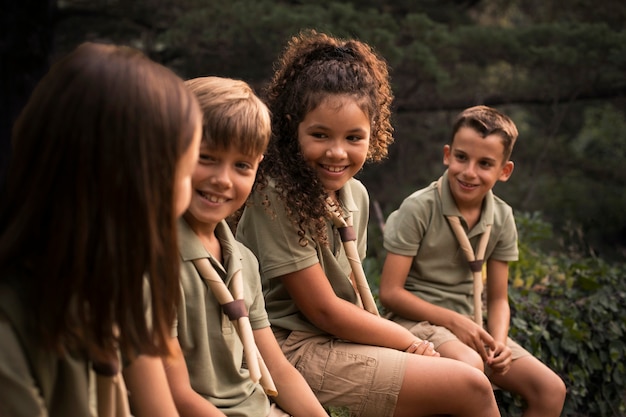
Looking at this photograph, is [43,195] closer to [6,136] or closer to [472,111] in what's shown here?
[472,111]

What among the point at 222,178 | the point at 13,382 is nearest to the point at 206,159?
the point at 222,178

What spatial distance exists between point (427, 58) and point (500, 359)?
4595mm

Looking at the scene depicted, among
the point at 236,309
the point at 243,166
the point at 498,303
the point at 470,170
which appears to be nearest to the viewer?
the point at 236,309

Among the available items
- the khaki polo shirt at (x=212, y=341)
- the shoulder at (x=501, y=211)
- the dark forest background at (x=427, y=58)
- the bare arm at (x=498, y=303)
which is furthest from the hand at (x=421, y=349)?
the dark forest background at (x=427, y=58)

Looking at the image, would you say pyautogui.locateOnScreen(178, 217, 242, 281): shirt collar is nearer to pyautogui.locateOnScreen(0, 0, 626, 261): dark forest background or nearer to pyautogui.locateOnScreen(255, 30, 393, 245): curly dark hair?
pyautogui.locateOnScreen(255, 30, 393, 245): curly dark hair

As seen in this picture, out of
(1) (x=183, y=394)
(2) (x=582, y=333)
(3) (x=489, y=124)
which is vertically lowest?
(2) (x=582, y=333)

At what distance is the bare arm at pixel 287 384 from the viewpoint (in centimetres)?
278

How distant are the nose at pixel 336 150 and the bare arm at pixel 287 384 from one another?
2.45 ft

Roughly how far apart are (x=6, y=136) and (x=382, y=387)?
625 cm

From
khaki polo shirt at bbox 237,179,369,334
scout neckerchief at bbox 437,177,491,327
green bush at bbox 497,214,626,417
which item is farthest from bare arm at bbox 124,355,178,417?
green bush at bbox 497,214,626,417

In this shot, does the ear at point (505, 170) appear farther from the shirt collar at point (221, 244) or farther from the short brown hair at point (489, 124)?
the shirt collar at point (221, 244)

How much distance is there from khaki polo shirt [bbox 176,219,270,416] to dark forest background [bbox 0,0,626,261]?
14.8 ft

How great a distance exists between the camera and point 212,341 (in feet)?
8.56

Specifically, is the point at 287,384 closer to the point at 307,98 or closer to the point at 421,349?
the point at 421,349
